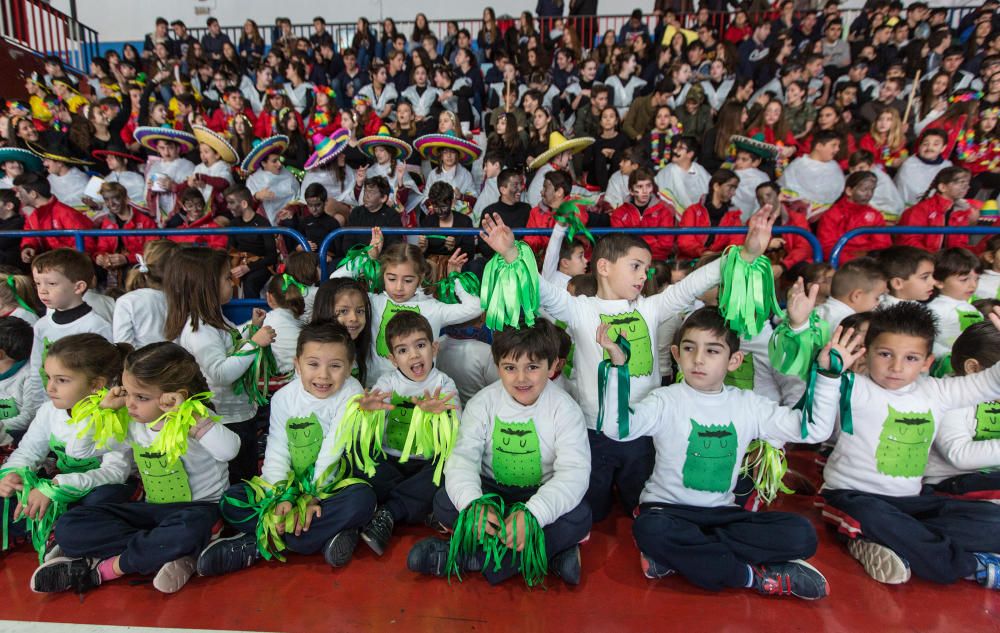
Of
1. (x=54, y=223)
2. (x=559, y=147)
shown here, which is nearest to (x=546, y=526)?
(x=559, y=147)

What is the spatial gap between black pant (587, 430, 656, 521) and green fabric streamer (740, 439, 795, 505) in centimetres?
41

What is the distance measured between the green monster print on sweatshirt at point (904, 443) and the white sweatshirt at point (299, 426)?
83.5 inches

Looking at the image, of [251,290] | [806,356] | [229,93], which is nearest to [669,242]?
[806,356]

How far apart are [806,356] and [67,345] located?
9.71 ft

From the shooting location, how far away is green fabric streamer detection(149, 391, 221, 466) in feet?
7.01

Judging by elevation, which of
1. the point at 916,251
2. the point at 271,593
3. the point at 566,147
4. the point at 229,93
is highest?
the point at 229,93

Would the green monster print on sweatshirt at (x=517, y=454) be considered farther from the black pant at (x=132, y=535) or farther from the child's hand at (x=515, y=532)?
the black pant at (x=132, y=535)

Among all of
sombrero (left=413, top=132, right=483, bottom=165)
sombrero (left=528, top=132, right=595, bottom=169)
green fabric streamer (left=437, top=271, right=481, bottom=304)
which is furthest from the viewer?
sombrero (left=413, top=132, right=483, bottom=165)

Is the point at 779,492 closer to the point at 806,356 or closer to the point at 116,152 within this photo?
the point at 806,356

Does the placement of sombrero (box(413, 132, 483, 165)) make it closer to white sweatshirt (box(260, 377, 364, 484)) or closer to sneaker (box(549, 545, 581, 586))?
white sweatshirt (box(260, 377, 364, 484))

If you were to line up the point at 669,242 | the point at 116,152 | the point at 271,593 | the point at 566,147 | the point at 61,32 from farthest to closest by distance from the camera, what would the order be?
the point at 61,32, the point at 116,152, the point at 566,147, the point at 669,242, the point at 271,593

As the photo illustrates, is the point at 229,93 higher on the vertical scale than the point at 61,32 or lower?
Answer: lower

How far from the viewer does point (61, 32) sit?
12.0 meters

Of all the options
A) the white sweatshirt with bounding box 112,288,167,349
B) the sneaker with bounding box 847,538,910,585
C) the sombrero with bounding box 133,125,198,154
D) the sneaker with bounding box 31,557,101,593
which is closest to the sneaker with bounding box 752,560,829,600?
the sneaker with bounding box 847,538,910,585
